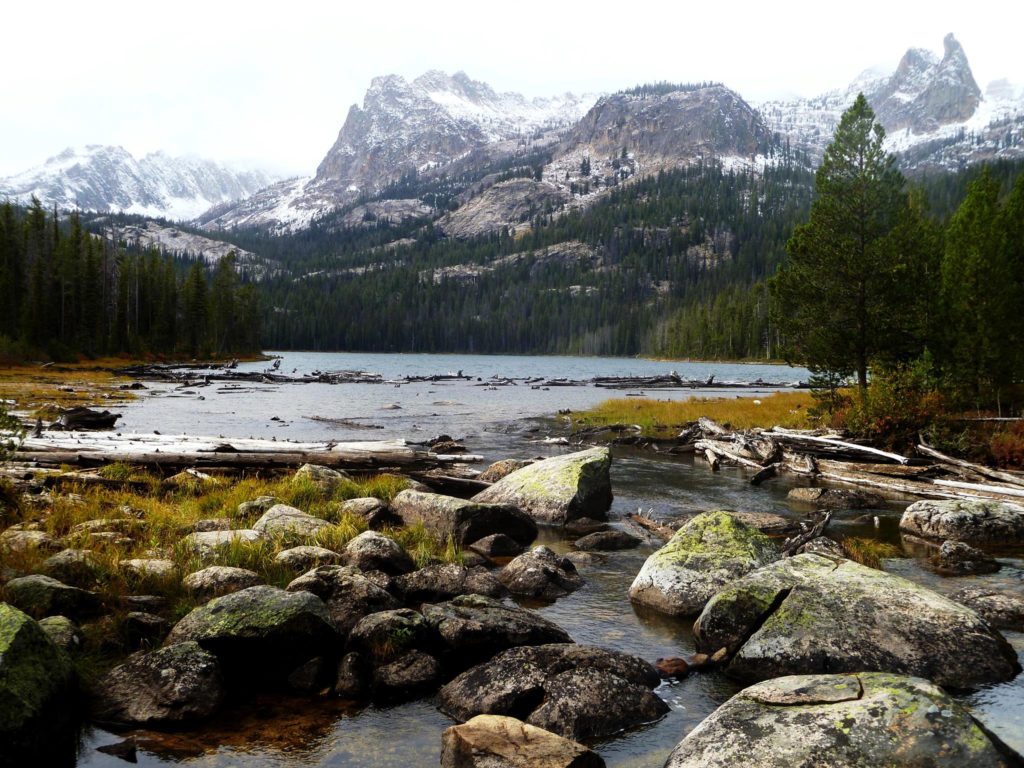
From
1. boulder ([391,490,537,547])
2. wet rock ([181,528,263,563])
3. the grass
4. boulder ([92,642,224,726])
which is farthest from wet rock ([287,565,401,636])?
the grass

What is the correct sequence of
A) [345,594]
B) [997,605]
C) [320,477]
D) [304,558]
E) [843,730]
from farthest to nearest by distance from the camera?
[320,477] → [304,558] → [997,605] → [345,594] → [843,730]

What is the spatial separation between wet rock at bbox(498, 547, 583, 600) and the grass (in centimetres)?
2126

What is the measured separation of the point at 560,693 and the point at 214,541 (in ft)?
21.8

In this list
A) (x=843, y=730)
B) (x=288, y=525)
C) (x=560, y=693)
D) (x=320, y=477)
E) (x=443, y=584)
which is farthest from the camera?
(x=320, y=477)

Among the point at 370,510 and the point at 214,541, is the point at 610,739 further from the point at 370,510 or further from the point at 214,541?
the point at 370,510

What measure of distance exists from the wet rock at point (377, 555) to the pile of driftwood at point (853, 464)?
15.0 metres

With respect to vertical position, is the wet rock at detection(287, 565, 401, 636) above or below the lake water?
above

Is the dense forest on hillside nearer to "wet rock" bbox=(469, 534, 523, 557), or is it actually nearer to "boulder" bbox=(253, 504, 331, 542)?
"boulder" bbox=(253, 504, 331, 542)

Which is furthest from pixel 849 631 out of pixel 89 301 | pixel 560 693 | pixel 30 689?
pixel 89 301

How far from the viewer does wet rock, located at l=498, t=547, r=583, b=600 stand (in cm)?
1075

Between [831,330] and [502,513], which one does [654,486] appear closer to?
[502,513]

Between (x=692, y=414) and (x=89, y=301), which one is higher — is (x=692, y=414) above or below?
below

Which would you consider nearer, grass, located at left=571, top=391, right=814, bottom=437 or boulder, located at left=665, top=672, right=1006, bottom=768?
boulder, located at left=665, top=672, right=1006, bottom=768

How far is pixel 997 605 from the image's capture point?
31.4 feet
